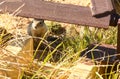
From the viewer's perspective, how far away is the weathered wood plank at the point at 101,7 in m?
2.37

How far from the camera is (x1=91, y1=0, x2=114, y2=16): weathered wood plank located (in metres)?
2.37

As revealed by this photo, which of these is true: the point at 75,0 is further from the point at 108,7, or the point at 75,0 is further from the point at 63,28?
the point at 108,7

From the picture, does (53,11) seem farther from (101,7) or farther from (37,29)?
(37,29)

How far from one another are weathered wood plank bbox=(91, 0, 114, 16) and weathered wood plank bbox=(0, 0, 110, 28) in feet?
0.17

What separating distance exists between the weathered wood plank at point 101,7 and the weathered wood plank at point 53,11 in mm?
53

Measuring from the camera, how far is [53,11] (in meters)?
2.54

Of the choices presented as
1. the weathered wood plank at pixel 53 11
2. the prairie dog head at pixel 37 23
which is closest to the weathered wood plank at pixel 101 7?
the weathered wood plank at pixel 53 11

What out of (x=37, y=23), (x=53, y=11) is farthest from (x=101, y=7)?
(x=37, y=23)

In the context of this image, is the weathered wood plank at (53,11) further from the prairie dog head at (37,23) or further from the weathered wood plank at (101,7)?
the prairie dog head at (37,23)

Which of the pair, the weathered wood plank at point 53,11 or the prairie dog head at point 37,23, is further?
the prairie dog head at point 37,23

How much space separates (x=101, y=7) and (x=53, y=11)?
332 millimetres

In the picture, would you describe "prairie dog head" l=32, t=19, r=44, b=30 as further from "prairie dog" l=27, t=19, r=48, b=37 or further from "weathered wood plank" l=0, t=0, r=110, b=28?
"weathered wood plank" l=0, t=0, r=110, b=28

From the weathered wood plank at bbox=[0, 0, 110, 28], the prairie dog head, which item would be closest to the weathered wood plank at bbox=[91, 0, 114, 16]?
the weathered wood plank at bbox=[0, 0, 110, 28]

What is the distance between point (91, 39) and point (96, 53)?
127 cm
